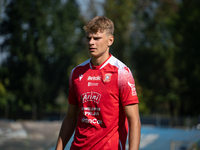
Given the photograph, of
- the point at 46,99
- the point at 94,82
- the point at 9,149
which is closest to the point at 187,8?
the point at 46,99

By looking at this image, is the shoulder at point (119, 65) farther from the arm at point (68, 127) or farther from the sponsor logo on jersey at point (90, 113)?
the arm at point (68, 127)

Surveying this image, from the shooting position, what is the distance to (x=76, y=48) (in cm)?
5066

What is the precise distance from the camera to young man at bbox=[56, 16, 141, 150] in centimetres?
286

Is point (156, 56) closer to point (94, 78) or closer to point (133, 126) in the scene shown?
point (94, 78)

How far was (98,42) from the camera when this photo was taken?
116 inches

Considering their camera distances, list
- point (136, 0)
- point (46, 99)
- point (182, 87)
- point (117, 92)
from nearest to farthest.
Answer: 1. point (117, 92)
2. point (182, 87)
3. point (46, 99)
4. point (136, 0)

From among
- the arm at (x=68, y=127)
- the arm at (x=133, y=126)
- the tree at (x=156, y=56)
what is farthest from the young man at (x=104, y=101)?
the tree at (x=156, y=56)

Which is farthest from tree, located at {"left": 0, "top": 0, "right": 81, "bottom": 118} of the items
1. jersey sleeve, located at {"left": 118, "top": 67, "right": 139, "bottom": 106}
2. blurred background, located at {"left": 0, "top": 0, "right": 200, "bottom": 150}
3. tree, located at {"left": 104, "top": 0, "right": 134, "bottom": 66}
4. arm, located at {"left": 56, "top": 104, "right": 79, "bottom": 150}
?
jersey sleeve, located at {"left": 118, "top": 67, "right": 139, "bottom": 106}

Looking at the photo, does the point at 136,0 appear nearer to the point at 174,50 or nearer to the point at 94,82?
the point at 174,50

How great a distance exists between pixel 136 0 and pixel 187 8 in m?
8.32

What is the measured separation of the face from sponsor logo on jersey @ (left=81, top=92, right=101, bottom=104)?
0.34 meters

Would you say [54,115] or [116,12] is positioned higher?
[116,12]

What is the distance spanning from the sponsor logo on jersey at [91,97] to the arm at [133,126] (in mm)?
249

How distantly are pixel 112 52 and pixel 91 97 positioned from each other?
44196 millimetres
